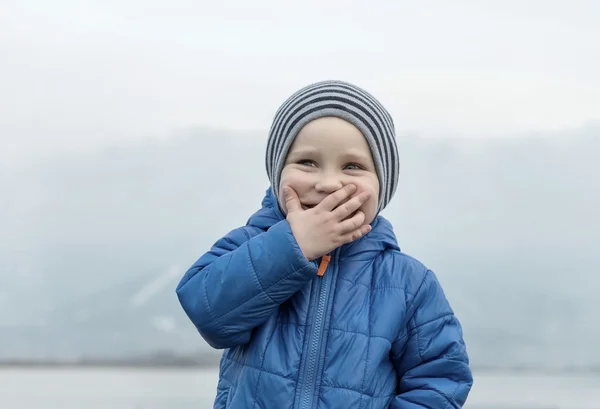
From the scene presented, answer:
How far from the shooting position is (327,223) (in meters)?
0.96

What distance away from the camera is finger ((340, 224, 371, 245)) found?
980 mm

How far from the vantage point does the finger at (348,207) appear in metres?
0.97

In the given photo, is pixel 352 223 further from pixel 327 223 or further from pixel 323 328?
pixel 323 328

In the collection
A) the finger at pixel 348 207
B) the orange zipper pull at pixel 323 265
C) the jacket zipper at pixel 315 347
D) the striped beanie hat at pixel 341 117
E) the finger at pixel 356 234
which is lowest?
the jacket zipper at pixel 315 347

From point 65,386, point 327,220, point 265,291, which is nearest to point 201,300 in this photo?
point 265,291

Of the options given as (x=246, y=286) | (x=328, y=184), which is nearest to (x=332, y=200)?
(x=328, y=184)

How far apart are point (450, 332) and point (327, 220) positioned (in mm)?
227

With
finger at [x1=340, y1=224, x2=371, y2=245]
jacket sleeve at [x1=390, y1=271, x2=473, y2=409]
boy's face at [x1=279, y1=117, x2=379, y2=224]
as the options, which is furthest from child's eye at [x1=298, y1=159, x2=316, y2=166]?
jacket sleeve at [x1=390, y1=271, x2=473, y2=409]

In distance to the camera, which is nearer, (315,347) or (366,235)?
(315,347)

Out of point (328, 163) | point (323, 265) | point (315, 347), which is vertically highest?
point (328, 163)

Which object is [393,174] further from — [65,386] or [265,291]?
[65,386]

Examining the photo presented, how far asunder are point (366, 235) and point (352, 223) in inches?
3.0

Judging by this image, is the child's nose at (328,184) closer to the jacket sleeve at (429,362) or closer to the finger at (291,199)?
the finger at (291,199)

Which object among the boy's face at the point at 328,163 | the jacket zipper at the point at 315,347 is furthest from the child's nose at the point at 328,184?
the jacket zipper at the point at 315,347
